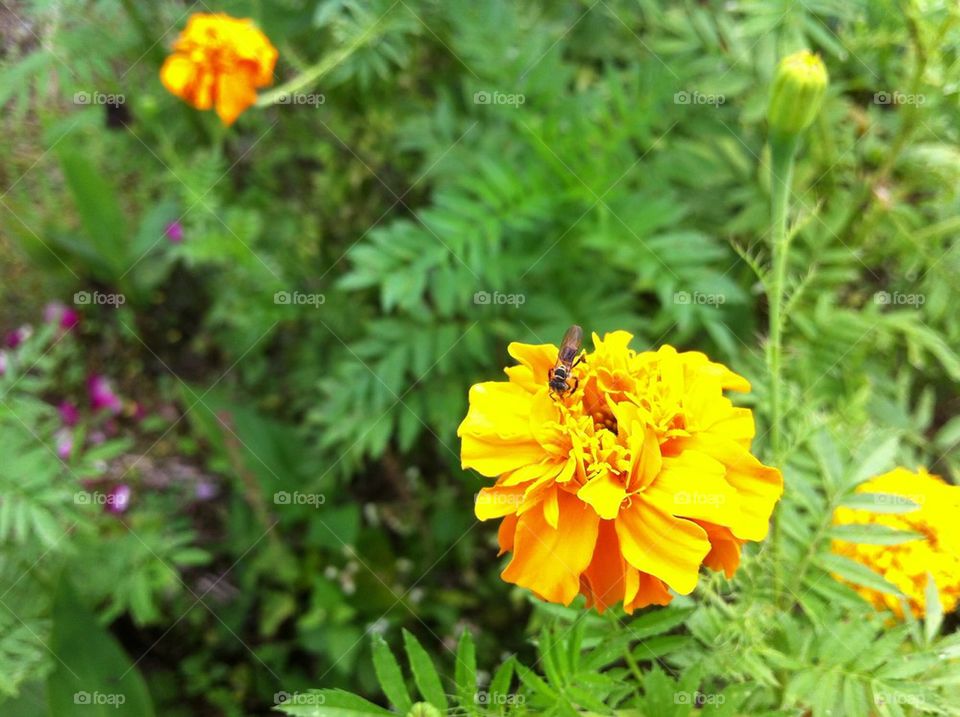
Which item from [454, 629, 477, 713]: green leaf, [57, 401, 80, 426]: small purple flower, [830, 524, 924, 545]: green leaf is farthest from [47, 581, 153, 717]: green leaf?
[830, 524, 924, 545]: green leaf

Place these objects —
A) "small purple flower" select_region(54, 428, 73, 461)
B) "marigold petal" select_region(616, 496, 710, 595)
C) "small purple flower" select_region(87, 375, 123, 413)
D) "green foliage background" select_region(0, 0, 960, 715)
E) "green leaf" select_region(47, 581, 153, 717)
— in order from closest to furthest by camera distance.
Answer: "marigold petal" select_region(616, 496, 710, 595), "green leaf" select_region(47, 581, 153, 717), "green foliage background" select_region(0, 0, 960, 715), "small purple flower" select_region(54, 428, 73, 461), "small purple flower" select_region(87, 375, 123, 413)

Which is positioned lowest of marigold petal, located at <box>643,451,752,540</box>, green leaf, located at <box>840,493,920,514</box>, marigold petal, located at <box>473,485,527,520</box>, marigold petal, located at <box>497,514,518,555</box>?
green leaf, located at <box>840,493,920,514</box>

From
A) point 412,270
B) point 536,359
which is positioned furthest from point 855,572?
point 412,270

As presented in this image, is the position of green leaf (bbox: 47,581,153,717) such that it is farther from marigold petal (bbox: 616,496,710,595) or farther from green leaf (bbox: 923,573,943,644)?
green leaf (bbox: 923,573,943,644)

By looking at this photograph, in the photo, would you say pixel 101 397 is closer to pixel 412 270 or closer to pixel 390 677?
pixel 412 270

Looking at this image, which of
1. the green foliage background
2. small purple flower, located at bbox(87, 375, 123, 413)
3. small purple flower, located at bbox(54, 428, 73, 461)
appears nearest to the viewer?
the green foliage background

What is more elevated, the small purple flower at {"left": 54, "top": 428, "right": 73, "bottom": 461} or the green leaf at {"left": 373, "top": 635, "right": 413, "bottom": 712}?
the green leaf at {"left": 373, "top": 635, "right": 413, "bottom": 712}

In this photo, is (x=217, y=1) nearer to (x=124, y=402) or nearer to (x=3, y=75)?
(x=3, y=75)

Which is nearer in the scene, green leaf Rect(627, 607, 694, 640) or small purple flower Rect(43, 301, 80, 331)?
green leaf Rect(627, 607, 694, 640)
